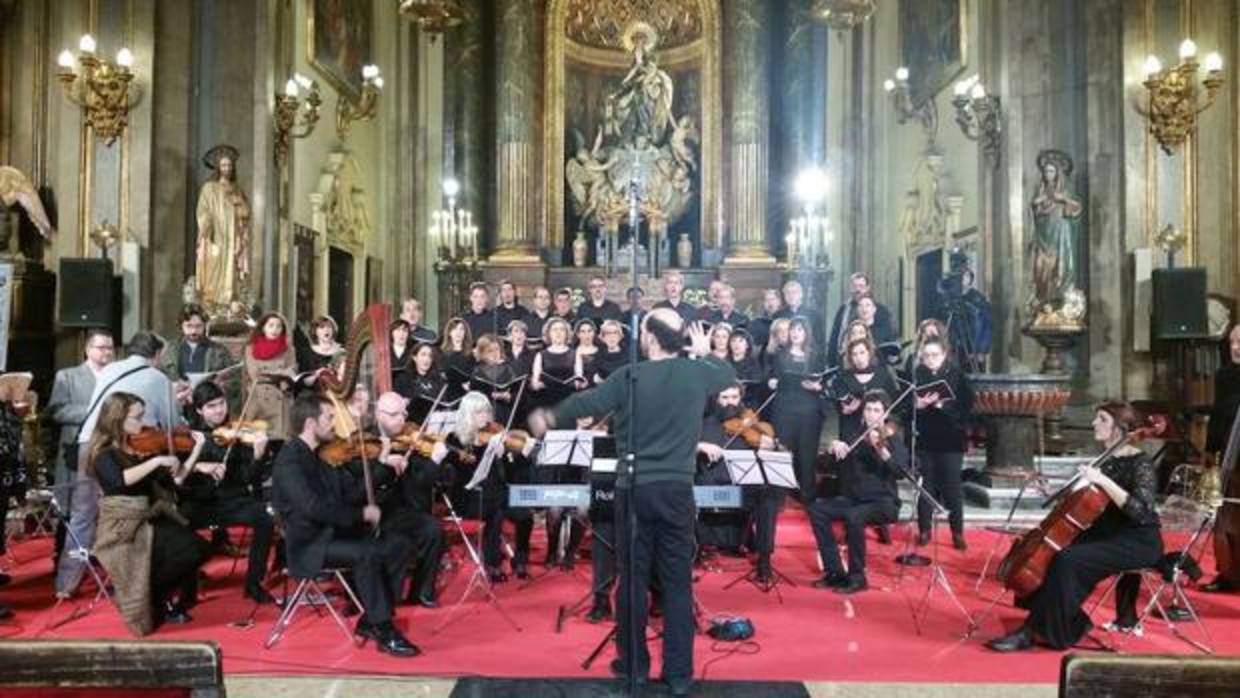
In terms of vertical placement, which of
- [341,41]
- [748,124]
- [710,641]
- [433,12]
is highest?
[341,41]

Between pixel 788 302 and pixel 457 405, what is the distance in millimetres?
3362

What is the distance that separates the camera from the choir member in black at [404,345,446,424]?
23.9ft

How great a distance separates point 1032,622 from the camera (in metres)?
5.32

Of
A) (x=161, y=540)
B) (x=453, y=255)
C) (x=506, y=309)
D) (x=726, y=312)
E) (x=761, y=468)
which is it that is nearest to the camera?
(x=161, y=540)

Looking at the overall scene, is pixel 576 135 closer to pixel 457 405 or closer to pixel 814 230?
pixel 814 230

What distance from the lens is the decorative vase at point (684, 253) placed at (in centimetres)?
1738

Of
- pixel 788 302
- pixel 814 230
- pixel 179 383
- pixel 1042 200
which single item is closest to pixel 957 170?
pixel 1042 200

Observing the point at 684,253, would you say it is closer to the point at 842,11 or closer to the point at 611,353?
the point at 842,11

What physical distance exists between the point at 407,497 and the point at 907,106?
10995 millimetres

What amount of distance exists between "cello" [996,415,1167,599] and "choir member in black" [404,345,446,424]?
404 cm

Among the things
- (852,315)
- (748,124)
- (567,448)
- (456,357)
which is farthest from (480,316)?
(748,124)

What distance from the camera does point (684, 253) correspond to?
684 inches

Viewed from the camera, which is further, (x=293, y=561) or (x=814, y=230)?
(x=814, y=230)

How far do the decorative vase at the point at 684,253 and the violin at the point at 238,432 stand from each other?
11.2 m
